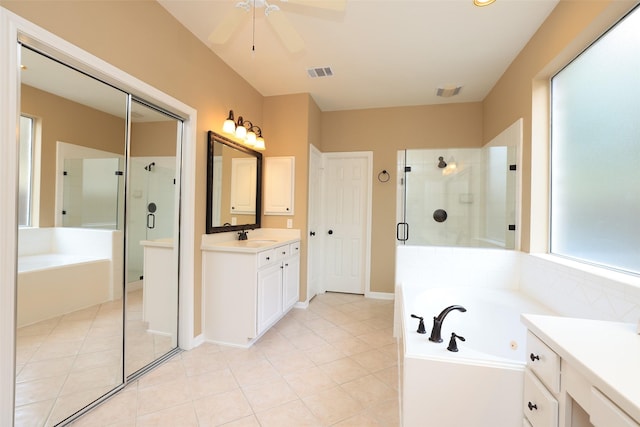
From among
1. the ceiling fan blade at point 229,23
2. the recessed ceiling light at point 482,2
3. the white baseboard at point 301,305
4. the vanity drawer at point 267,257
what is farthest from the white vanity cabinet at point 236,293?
the recessed ceiling light at point 482,2

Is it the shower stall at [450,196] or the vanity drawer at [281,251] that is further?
the shower stall at [450,196]

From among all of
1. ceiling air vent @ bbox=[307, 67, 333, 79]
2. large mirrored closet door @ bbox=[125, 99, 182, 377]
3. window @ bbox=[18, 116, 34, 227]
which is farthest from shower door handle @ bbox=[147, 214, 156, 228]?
ceiling air vent @ bbox=[307, 67, 333, 79]

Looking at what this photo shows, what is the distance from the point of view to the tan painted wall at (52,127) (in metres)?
1.44

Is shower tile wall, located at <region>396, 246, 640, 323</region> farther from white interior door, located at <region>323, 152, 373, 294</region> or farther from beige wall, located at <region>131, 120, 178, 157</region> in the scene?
beige wall, located at <region>131, 120, 178, 157</region>

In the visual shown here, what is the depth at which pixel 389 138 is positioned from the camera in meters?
4.06

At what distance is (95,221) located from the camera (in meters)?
1.81

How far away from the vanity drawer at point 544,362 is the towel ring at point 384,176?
3048 mm

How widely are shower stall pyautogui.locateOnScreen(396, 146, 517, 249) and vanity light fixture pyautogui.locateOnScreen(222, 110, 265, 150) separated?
174cm

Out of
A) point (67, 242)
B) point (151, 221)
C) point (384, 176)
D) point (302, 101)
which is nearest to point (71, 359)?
point (67, 242)

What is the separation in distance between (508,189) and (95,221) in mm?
3410

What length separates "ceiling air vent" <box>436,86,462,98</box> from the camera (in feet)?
11.1

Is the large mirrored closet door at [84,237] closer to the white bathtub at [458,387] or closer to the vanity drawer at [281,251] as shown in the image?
the vanity drawer at [281,251]

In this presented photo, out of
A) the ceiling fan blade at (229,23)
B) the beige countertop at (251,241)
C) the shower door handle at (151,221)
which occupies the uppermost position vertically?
the ceiling fan blade at (229,23)

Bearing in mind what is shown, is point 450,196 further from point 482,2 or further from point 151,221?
point 151,221
